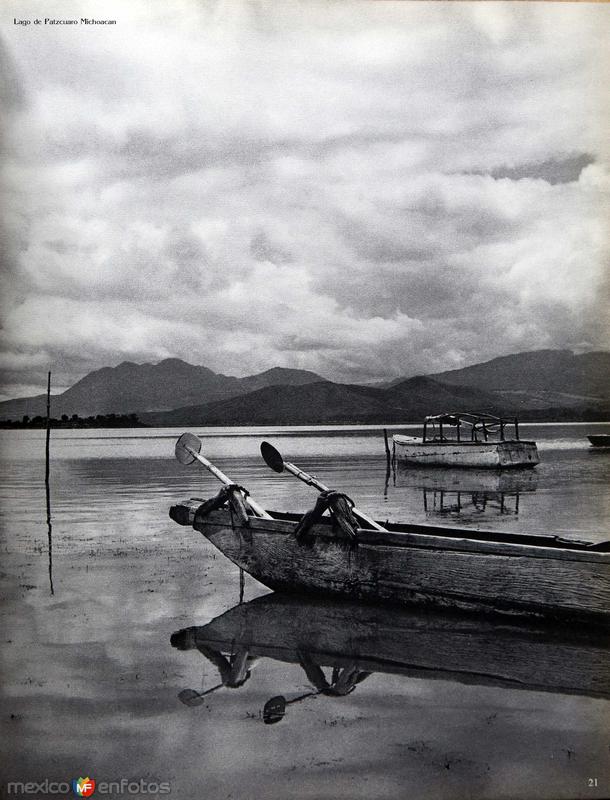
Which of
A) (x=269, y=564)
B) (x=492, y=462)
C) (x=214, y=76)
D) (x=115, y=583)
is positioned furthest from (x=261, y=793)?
(x=492, y=462)

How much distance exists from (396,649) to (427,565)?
450 mm

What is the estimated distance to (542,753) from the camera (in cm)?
342

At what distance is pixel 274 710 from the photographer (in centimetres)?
358

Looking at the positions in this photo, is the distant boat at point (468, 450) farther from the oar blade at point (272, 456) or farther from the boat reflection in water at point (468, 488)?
the oar blade at point (272, 456)

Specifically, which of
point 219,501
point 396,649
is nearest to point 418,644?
point 396,649

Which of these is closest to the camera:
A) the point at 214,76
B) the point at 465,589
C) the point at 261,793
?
the point at 261,793

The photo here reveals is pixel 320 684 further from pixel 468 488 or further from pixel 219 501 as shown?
pixel 468 488

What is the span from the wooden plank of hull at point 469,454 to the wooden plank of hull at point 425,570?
22.9 ft

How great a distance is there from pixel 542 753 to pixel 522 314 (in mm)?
2952

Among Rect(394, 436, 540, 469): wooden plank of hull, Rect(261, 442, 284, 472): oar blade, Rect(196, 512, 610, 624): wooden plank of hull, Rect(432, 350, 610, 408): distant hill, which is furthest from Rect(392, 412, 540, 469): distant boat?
Rect(196, 512, 610, 624): wooden plank of hull

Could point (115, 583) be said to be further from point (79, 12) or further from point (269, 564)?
point (79, 12)

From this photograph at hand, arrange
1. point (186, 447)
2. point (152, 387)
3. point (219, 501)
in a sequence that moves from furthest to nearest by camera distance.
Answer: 1. point (152, 387)
2. point (186, 447)
3. point (219, 501)

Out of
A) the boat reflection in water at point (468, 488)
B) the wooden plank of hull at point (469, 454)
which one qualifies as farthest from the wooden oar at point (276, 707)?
the wooden plank of hull at point (469, 454)

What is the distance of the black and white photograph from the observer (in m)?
3.50
